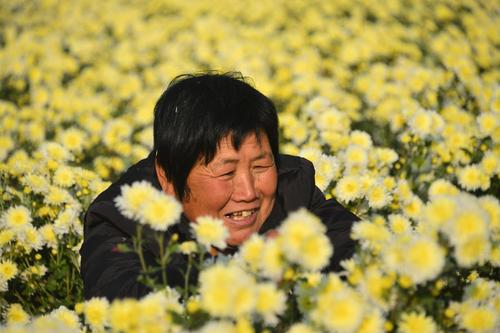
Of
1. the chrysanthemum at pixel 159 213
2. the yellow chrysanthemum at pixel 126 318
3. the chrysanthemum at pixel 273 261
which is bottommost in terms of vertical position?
the yellow chrysanthemum at pixel 126 318

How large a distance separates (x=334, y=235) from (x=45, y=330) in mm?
1305

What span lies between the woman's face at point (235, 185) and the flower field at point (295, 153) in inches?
19.7

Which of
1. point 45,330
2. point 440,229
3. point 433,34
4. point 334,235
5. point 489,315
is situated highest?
point 440,229

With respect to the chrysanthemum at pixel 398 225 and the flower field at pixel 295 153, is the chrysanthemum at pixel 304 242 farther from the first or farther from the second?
the chrysanthemum at pixel 398 225

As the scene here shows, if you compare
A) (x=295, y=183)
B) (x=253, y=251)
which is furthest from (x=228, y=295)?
(x=295, y=183)

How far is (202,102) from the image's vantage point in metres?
2.36

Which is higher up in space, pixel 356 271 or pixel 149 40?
pixel 356 271

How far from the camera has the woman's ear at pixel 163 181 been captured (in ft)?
8.16

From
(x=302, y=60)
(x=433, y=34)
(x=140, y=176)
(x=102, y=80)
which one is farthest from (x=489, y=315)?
(x=433, y=34)

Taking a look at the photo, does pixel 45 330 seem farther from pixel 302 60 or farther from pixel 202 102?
pixel 302 60

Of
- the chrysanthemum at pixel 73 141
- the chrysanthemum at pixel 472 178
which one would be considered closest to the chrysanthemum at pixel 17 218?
the chrysanthemum at pixel 73 141

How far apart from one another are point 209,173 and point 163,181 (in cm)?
33

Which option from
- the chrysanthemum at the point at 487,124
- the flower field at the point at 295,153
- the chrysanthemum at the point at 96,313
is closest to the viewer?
the flower field at the point at 295,153

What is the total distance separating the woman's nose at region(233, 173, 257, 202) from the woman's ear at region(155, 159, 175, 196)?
1.07 feet
